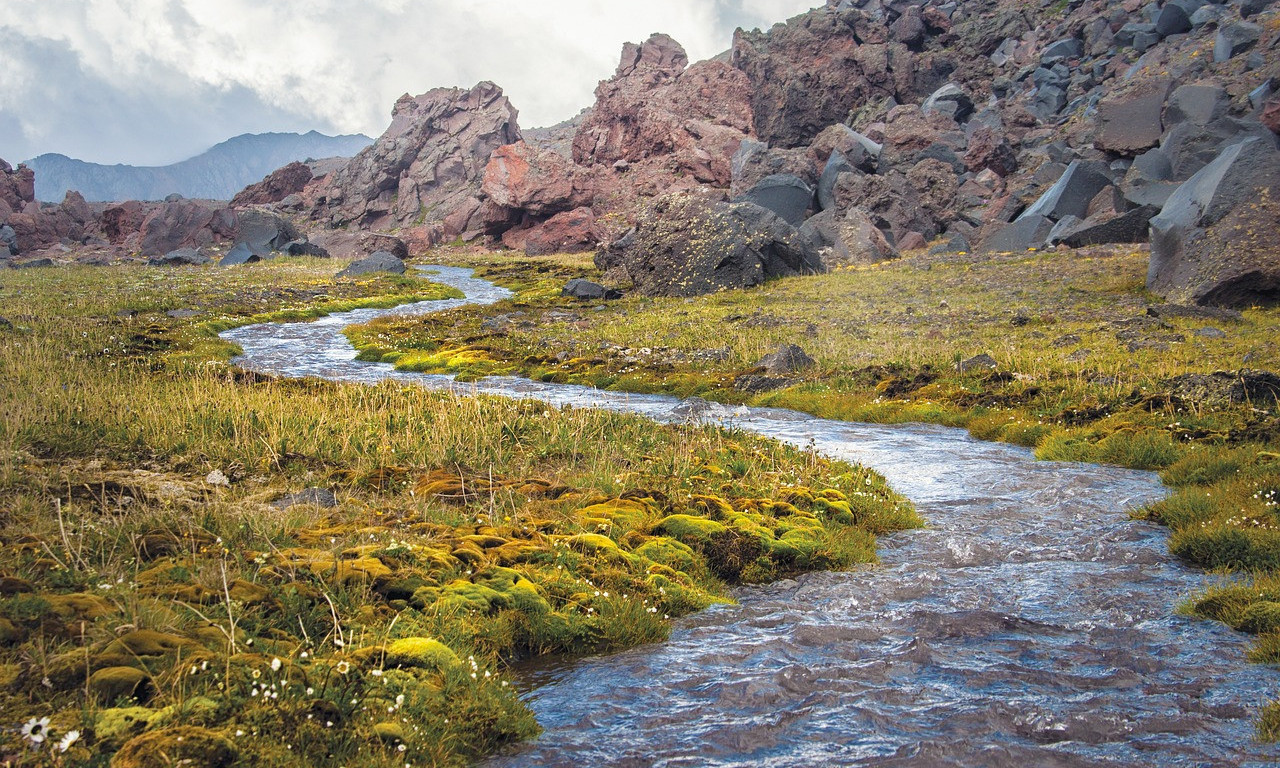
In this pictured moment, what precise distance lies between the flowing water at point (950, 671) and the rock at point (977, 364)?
11040mm

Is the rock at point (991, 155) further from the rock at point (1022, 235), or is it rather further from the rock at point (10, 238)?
the rock at point (10, 238)

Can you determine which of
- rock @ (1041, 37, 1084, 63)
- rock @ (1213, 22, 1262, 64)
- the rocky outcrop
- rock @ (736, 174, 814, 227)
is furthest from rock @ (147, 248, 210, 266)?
rock @ (1041, 37, 1084, 63)

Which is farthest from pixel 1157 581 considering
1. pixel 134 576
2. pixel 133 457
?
pixel 133 457

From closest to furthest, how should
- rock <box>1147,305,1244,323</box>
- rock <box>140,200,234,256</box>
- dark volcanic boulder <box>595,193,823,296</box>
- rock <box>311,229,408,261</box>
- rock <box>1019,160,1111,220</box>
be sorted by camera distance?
rock <box>1147,305,1244,323</box> < dark volcanic boulder <box>595,193,823,296</box> < rock <box>1019,160,1111,220</box> < rock <box>140,200,234,256</box> < rock <box>311,229,408,261</box>

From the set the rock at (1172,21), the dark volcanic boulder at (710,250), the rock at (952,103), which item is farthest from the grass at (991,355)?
the rock at (1172,21)

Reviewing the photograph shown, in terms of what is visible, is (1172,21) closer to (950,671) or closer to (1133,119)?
→ (1133,119)

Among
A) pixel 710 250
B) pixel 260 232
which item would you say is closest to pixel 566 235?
pixel 260 232

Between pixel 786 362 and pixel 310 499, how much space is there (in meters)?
16.8

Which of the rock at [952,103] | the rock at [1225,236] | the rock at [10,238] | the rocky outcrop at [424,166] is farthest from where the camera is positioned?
the rocky outcrop at [424,166]

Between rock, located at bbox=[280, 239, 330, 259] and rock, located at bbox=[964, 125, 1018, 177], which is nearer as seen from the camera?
rock, located at bbox=[964, 125, 1018, 177]

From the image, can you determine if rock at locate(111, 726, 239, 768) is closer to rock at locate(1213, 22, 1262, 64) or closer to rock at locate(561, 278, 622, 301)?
rock at locate(561, 278, 622, 301)

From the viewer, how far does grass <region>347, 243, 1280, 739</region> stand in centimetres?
1248

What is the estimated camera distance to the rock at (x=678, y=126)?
103 meters

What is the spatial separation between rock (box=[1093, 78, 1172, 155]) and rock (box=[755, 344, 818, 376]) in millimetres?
39557
